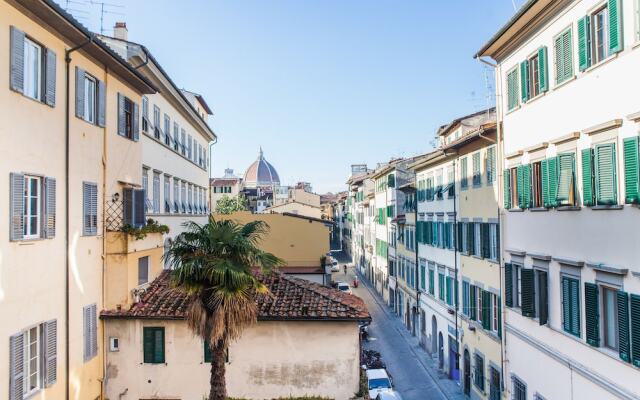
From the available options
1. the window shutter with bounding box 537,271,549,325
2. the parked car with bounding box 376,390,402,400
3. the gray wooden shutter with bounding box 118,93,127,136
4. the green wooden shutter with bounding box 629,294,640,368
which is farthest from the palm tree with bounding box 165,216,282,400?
the parked car with bounding box 376,390,402,400

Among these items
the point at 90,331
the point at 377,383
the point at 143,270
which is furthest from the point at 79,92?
the point at 377,383

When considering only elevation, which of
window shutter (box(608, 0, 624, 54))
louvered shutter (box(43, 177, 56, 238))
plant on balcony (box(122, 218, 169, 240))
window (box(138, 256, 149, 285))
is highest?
window shutter (box(608, 0, 624, 54))

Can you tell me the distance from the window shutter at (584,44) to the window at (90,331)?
15.4 metres

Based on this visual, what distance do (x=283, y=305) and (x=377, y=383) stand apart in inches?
404

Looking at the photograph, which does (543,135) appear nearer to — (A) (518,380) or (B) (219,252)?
(A) (518,380)

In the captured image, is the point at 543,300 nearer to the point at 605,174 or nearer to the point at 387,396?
the point at 605,174

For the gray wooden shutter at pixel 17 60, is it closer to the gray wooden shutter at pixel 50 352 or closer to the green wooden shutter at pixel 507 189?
the gray wooden shutter at pixel 50 352

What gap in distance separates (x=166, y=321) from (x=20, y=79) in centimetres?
856

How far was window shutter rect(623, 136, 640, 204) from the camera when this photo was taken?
11.5 metres

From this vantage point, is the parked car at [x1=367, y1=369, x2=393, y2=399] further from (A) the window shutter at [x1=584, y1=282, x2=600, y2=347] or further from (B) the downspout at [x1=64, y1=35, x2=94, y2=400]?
(B) the downspout at [x1=64, y1=35, x2=94, y2=400]

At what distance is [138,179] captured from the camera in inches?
→ 719

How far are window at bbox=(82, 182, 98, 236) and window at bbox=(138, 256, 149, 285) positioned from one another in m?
2.55

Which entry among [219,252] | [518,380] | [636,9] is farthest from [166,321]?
[636,9]

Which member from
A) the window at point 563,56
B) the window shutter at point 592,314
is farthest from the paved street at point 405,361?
the window at point 563,56
